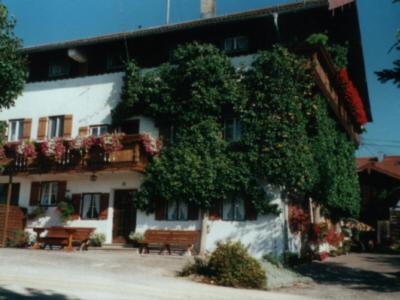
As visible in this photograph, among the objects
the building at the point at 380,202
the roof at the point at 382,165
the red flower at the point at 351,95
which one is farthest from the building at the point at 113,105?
the roof at the point at 382,165

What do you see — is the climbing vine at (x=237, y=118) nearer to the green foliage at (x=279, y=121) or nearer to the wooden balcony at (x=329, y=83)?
the green foliage at (x=279, y=121)

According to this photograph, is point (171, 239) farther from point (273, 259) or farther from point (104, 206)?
point (273, 259)

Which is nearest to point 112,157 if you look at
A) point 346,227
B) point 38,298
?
point 38,298

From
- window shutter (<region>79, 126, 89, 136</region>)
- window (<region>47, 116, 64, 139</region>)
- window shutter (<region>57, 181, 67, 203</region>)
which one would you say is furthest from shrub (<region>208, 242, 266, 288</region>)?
window (<region>47, 116, 64, 139</region>)

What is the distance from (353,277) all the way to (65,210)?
1176 centimetres

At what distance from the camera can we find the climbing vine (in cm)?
1789

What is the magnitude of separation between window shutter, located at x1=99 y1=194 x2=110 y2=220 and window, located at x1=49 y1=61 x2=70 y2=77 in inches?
249

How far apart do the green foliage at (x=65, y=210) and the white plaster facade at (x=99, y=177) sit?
31cm

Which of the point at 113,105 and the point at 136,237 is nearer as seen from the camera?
the point at 136,237

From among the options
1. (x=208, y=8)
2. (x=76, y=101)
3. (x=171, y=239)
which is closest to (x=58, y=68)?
(x=76, y=101)

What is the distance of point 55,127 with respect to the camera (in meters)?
22.9

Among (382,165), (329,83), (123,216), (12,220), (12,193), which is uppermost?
(382,165)

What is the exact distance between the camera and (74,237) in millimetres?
19266

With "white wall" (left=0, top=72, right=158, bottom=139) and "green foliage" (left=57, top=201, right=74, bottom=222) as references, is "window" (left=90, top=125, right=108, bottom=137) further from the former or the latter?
"green foliage" (left=57, top=201, right=74, bottom=222)
